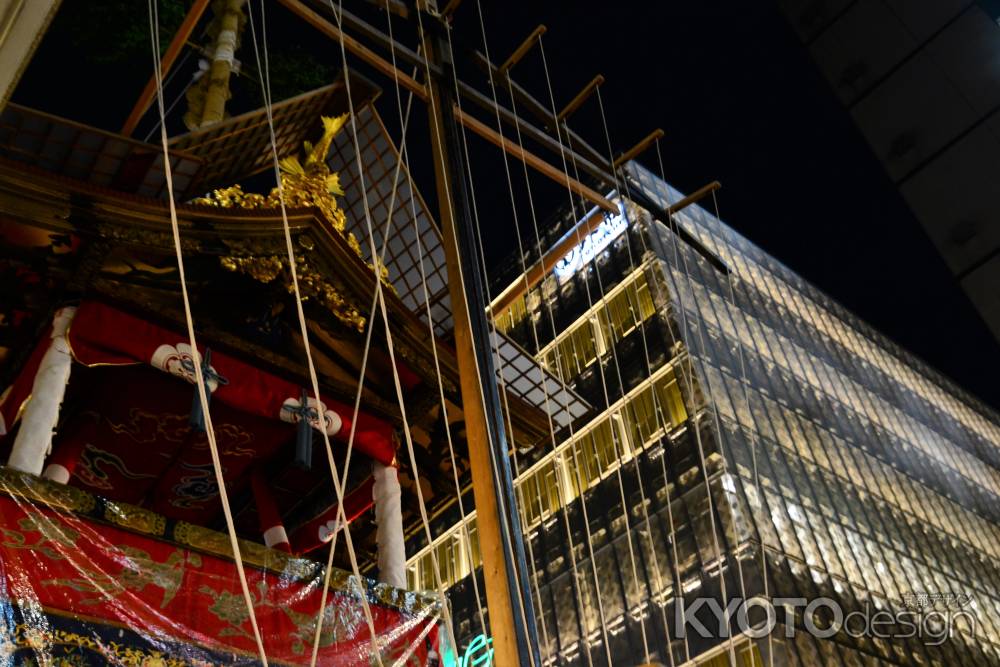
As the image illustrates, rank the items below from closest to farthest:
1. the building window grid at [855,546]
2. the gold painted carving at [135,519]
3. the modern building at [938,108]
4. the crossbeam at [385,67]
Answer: the modern building at [938,108], the gold painted carving at [135,519], the crossbeam at [385,67], the building window grid at [855,546]

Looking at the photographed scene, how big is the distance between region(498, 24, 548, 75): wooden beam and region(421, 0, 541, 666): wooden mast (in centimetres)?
275

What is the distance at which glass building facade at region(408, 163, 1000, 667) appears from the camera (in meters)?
20.8

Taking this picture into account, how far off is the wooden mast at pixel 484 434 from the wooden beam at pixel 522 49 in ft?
9.03


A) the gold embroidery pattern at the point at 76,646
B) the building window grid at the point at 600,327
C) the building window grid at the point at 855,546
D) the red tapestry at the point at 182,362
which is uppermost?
the building window grid at the point at 600,327

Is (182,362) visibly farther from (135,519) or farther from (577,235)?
(577,235)

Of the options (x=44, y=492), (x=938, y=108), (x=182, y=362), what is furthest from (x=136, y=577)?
(x=938, y=108)

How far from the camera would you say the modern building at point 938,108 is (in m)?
2.55

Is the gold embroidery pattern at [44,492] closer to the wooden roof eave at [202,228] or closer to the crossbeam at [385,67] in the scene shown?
the wooden roof eave at [202,228]

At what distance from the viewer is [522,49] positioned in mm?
8477

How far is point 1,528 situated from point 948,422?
128ft

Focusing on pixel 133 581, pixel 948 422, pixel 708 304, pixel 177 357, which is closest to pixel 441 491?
pixel 177 357

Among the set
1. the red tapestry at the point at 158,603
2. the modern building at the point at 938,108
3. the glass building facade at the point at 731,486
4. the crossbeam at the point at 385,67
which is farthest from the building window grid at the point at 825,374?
the modern building at the point at 938,108

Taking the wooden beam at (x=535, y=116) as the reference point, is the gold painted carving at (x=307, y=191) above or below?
below

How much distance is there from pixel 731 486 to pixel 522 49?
15758mm
